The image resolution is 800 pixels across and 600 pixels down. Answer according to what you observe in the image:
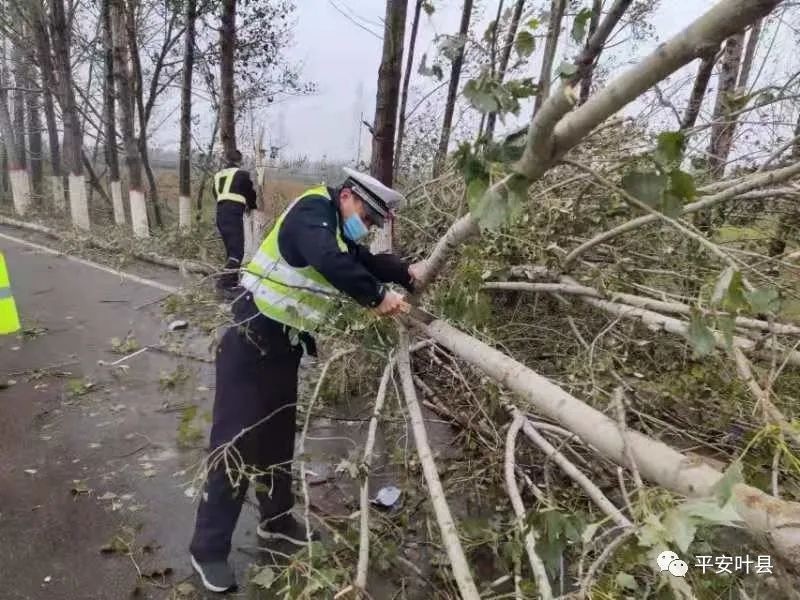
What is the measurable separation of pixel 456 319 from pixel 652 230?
1240 millimetres

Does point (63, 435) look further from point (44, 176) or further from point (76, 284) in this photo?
point (44, 176)

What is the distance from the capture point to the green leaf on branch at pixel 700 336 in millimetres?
1300

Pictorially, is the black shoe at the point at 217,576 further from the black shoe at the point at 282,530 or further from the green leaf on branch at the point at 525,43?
the green leaf on branch at the point at 525,43

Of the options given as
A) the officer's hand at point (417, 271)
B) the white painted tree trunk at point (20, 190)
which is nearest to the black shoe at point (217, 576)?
the officer's hand at point (417, 271)

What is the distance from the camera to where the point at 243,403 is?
238 cm

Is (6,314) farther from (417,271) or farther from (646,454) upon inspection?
(646,454)

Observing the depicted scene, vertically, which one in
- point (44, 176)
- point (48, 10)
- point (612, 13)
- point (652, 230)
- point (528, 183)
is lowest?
point (44, 176)

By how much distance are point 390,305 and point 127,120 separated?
35.7ft

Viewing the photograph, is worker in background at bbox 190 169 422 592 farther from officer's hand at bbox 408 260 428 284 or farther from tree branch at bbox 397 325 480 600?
tree branch at bbox 397 325 480 600

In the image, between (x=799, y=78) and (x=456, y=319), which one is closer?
(x=456, y=319)

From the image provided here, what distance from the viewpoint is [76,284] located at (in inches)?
251

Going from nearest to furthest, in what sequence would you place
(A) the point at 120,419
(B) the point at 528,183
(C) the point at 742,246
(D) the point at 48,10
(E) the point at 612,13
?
(B) the point at 528,183 < (C) the point at 742,246 < (A) the point at 120,419 < (E) the point at 612,13 < (D) the point at 48,10

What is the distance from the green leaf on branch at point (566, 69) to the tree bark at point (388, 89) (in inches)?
165

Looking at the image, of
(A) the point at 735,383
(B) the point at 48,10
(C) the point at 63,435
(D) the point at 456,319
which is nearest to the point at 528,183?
(D) the point at 456,319
